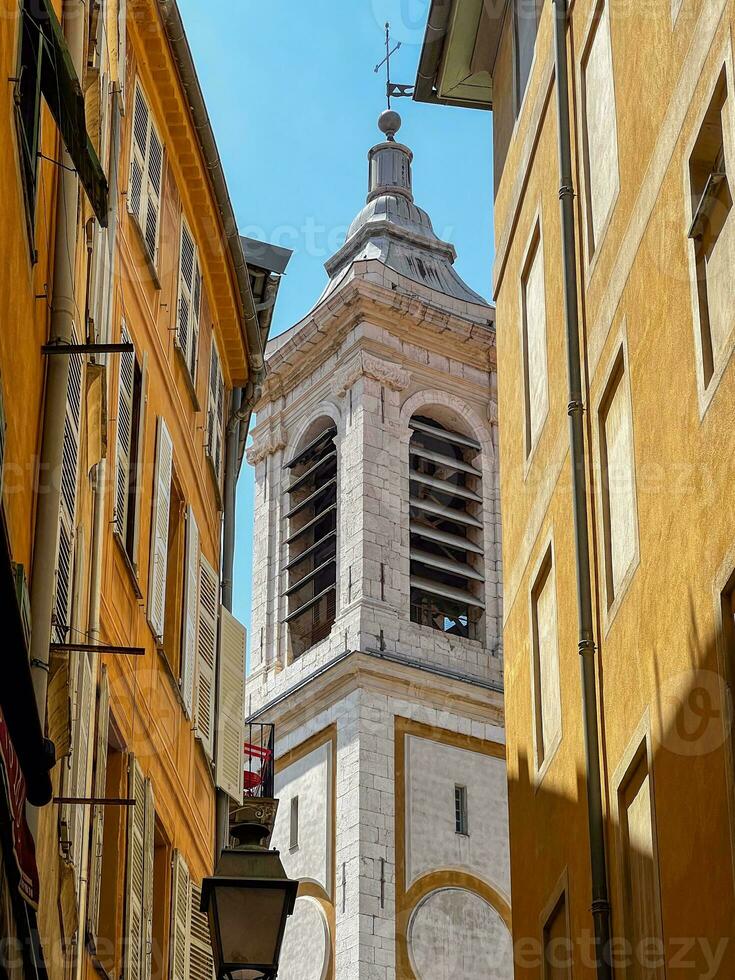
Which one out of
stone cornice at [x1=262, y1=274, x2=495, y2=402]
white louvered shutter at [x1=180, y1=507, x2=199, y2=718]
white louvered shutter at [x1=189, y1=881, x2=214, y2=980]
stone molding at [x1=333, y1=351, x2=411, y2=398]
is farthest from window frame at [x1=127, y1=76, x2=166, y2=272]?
stone cornice at [x1=262, y1=274, x2=495, y2=402]

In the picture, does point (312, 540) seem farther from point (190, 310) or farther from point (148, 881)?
point (148, 881)

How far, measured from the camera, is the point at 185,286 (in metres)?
18.2

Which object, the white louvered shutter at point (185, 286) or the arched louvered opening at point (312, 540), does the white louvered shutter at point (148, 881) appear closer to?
the white louvered shutter at point (185, 286)

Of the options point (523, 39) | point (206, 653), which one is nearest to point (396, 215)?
point (523, 39)

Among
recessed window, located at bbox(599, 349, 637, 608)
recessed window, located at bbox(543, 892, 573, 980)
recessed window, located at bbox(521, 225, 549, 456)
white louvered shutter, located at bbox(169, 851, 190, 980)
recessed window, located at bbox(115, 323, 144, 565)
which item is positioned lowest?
recessed window, located at bbox(543, 892, 573, 980)

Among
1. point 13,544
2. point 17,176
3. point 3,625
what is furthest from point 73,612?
point 3,625

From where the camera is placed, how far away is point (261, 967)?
345 inches

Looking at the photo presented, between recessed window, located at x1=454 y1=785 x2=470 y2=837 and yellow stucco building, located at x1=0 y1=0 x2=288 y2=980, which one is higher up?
recessed window, located at x1=454 y1=785 x2=470 y2=837

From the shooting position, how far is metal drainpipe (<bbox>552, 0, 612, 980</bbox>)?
12227mm

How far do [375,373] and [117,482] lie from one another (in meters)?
28.4

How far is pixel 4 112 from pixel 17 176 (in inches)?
18.9

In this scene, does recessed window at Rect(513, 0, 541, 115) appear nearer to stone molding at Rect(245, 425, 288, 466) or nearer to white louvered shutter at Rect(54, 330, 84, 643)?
white louvered shutter at Rect(54, 330, 84, 643)

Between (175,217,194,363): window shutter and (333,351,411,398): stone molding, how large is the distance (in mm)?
23445

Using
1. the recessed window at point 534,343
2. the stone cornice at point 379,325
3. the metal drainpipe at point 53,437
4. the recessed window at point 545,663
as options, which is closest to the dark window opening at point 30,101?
the metal drainpipe at point 53,437
